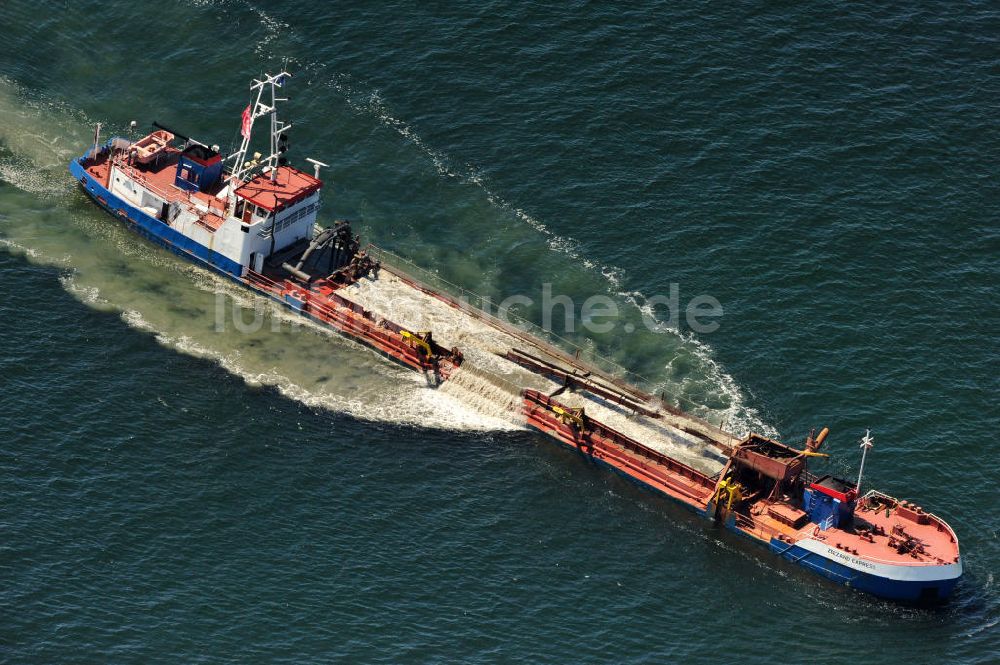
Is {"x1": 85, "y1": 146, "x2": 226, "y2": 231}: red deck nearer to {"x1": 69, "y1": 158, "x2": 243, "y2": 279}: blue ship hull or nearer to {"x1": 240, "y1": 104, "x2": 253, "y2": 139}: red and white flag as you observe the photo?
{"x1": 69, "y1": 158, "x2": 243, "y2": 279}: blue ship hull

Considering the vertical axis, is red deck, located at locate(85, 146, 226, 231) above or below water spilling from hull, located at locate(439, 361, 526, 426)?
above

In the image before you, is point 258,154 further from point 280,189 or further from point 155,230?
point 155,230

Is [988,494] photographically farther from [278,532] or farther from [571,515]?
[278,532]

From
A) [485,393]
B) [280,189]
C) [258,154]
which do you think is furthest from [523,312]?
[258,154]

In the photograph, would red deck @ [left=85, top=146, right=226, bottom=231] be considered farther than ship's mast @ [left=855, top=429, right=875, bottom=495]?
Yes

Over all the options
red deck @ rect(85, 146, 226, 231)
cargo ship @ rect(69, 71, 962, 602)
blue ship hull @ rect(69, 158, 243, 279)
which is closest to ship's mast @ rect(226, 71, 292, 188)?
cargo ship @ rect(69, 71, 962, 602)

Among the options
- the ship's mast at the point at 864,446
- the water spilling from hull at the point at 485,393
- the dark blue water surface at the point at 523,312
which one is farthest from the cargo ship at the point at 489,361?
the dark blue water surface at the point at 523,312
